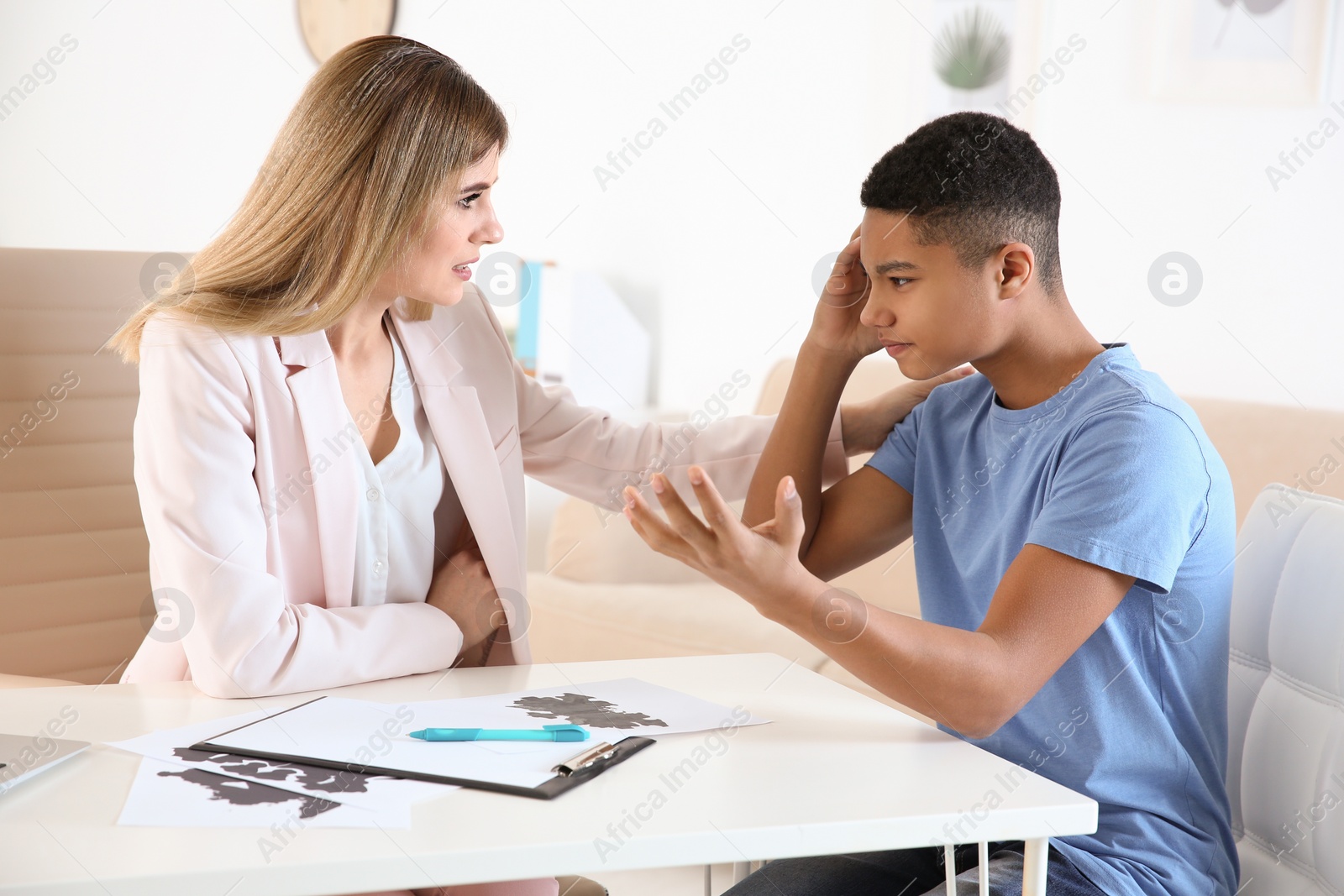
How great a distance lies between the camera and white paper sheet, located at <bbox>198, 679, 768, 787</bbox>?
2.68ft

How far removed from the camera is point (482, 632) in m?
1.22

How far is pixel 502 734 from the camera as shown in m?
0.88

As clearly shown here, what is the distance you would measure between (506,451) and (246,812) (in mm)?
687

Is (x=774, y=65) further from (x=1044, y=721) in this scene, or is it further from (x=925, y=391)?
(x=1044, y=721)

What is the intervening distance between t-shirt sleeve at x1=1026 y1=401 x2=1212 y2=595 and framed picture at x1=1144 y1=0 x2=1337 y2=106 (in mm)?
1524

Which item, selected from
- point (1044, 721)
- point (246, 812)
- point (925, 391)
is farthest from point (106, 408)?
point (1044, 721)

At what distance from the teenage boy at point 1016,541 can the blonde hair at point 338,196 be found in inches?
19.0

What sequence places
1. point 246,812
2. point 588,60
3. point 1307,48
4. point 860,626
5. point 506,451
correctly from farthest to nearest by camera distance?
point 588,60, point 1307,48, point 506,451, point 860,626, point 246,812

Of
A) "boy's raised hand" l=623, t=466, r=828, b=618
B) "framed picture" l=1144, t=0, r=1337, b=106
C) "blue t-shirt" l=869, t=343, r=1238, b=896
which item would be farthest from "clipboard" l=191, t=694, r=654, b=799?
"framed picture" l=1144, t=0, r=1337, b=106

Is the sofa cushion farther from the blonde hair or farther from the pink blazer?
the blonde hair

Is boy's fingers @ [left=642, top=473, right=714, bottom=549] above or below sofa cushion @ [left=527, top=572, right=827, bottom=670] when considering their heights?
above

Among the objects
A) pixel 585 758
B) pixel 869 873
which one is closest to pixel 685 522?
pixel 585 758

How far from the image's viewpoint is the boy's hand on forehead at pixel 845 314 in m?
1.30

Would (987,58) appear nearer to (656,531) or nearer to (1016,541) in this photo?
(1016,541)
